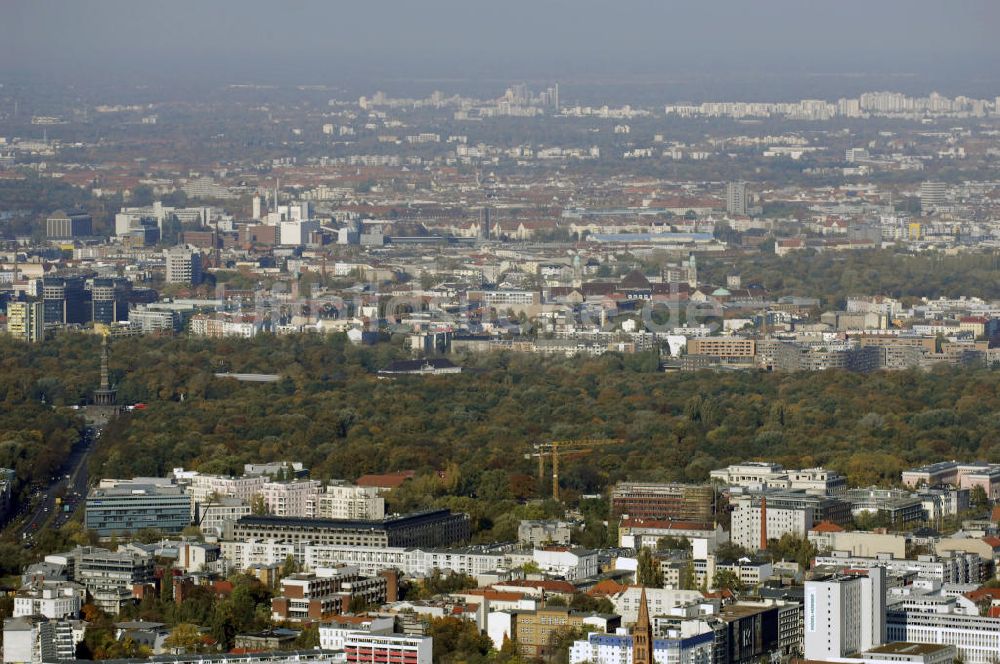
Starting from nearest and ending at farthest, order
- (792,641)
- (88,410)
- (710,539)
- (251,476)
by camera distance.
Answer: (792,641), (710,539), (251,476), (88,410)

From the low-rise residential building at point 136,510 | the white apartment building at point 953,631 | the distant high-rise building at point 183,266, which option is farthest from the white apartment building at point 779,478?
the distant high-rise building at point 183,266

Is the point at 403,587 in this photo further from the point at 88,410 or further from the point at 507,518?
the point at 88,410

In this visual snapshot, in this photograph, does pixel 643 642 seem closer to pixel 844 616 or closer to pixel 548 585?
pixel 844 616

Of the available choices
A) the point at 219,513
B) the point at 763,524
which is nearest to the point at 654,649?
the point at 763,524

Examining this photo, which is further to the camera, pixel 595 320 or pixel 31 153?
pixel 31 153

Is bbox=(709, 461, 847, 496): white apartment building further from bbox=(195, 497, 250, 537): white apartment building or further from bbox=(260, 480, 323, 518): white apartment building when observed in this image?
bbox=(195, 497, 250, 537): white apartment building

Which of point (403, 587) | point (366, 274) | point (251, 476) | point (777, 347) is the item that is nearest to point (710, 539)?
point (403, 587)

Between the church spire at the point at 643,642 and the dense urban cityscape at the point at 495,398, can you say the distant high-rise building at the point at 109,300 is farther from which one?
the church spire at the point at 643,642
